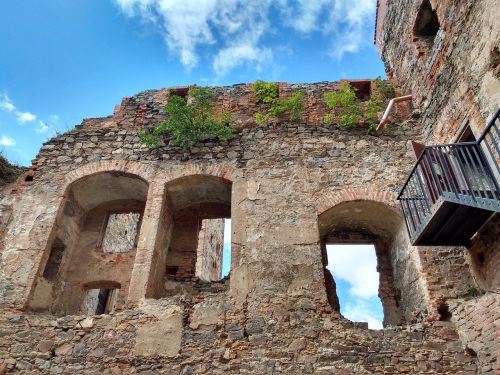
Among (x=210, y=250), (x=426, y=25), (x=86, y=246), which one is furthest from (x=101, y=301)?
(x=426, y=25)

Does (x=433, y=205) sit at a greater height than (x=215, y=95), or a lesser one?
lesser

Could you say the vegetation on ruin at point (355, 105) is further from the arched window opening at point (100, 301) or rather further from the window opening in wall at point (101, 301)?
the window opening in wall at point (101, 301)

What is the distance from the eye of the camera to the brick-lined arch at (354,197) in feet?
23.5

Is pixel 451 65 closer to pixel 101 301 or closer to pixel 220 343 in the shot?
pixel 220 343

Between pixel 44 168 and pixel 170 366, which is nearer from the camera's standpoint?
pixel 170 366

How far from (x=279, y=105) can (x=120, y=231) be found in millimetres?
6428

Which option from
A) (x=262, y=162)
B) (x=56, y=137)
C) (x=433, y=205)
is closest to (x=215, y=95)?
(x=262, y=162)

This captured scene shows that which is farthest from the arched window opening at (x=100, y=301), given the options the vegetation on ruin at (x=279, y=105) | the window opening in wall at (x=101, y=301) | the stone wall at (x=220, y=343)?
the vegetation on ruin at (x=279, y=105)

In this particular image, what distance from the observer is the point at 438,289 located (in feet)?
20.2

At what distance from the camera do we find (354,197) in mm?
7277

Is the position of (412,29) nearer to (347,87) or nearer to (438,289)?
(347,87)

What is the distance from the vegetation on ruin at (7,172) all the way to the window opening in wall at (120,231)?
8.30 feet

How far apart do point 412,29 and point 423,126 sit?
245cm

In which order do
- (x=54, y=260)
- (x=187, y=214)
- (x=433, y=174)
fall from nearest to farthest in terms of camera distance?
(x=433, y=174), (x=54, y=260), (x=187, y=214)
